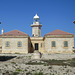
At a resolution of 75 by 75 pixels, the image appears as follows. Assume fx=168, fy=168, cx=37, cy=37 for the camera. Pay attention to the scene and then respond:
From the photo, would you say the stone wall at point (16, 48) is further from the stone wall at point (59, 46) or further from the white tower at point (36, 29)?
the white tower at point (36, 29)

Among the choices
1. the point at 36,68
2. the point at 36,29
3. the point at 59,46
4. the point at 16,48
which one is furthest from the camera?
the point at 36,29

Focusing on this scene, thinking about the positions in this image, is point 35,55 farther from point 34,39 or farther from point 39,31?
point 39,31

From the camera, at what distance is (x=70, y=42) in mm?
33219

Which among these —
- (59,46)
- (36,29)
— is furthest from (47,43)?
(36,29)

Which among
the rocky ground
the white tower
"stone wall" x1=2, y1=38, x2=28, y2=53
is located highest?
the white tower

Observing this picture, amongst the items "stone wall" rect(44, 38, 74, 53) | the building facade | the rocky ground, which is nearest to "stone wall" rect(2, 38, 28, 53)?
the building facade

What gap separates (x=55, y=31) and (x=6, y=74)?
85.6 ft

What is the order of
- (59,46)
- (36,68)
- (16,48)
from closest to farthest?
(36,68)
(16,48)
(59,46)

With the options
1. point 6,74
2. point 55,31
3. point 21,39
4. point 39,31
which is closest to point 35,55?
point 21,39

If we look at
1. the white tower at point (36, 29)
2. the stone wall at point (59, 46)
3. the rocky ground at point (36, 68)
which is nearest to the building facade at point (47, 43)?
the stone wall at point (59, 46)

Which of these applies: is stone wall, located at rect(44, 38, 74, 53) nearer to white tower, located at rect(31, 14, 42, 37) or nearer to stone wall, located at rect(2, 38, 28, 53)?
stone wall, located at rect(2, 38, 28, 53)

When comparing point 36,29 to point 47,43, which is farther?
point 36,29

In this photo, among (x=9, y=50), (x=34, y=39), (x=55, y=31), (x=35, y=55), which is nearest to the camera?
(x=35, y=55)

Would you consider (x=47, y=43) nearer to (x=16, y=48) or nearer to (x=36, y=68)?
(x=16, y=48)
